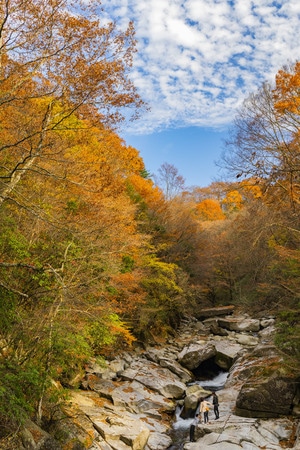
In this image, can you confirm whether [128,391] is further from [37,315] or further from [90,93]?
[90,93]

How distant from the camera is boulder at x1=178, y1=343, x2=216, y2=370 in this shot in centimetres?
1772

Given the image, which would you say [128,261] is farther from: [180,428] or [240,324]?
[240,324]

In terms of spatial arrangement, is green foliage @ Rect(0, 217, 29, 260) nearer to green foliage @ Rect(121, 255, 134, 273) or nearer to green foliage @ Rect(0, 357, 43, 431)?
green foliage @ Rect(0, 357, 43, 431)

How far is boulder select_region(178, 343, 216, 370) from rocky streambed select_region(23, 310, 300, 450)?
5cm

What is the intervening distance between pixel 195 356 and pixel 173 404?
4620 mm

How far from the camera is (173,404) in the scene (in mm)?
13508

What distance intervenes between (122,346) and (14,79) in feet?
48.8

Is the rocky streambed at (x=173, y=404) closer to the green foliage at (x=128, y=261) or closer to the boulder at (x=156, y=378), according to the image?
the boulder at (x=156, y=378)

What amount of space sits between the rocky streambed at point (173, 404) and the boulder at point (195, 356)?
5 cm

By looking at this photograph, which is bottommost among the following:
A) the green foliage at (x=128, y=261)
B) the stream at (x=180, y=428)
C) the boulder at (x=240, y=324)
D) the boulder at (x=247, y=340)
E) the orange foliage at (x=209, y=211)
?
the stream at (x=180, y=428)

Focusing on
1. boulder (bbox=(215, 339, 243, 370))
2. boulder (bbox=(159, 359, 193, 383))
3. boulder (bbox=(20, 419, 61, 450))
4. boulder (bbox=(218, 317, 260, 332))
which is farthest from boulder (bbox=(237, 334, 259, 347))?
boulder (bbox=(20, 419, 61, 450))

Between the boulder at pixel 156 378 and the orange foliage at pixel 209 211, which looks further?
the orange foliage at pixel 209 211

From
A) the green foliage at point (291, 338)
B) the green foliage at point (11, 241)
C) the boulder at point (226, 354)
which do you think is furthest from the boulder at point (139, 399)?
the green foliage at point (11, 241)

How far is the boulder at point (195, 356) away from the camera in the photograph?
1772cm
